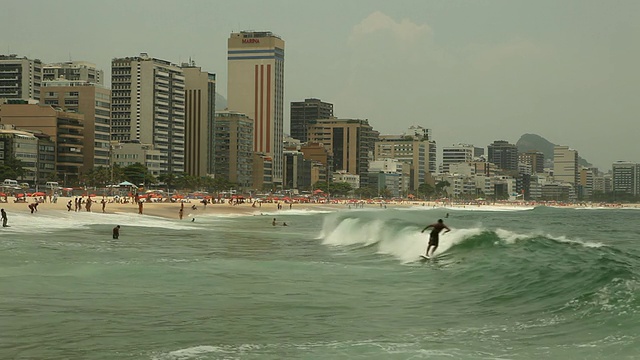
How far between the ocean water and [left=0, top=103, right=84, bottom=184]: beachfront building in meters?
142

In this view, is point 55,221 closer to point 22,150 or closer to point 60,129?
point 22,150

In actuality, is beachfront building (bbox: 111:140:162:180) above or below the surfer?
above

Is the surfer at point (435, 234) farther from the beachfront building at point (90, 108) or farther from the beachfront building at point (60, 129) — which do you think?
the beachfront building at point (90, 108)

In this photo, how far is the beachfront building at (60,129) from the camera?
17238 centimetres

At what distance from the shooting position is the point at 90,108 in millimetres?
186000

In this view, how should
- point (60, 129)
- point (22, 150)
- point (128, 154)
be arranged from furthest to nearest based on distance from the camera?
point (128, 154) < point (60, 129) < point (22, 150)

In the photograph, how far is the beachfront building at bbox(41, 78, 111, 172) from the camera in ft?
603

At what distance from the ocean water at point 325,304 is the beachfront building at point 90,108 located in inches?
6004

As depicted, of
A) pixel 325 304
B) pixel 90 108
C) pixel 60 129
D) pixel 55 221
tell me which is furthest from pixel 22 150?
pixel 325 304

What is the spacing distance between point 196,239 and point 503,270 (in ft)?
87.8

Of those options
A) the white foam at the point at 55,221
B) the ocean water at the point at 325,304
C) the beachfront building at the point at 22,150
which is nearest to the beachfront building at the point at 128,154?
the beachfront building at the point at 22,150

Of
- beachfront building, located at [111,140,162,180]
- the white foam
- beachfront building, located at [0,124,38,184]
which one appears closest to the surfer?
the white foam

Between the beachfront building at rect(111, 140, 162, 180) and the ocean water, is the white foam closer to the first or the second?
the ocean water

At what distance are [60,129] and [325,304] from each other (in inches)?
6430
